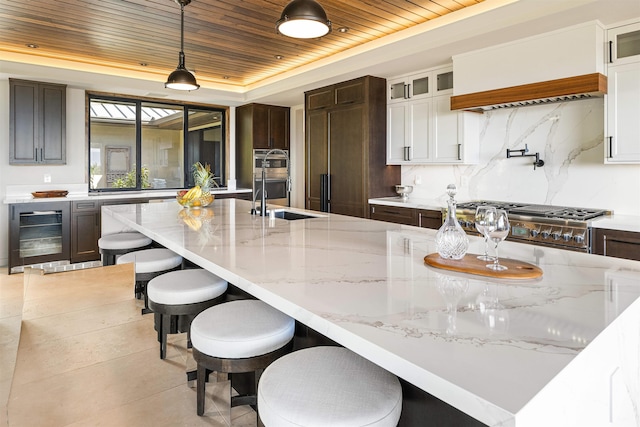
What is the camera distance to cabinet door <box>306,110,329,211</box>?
525 cm

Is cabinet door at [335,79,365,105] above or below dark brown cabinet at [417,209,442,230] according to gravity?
above

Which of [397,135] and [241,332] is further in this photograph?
[397,135]

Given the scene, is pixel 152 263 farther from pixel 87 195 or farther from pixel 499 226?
pixel 87 195

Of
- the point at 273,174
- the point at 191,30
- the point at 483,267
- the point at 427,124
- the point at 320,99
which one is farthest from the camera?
the point at 273,174

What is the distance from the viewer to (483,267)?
4.43 ft

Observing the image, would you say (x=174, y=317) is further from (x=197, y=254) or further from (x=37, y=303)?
(x=37, y=303)

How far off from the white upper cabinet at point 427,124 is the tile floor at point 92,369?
307cm

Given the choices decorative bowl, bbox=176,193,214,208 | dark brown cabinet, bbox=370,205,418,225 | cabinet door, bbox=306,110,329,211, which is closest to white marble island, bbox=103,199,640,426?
decorative bowl, bbox=176,193,214,208

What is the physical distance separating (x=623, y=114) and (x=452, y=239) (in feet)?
8.15

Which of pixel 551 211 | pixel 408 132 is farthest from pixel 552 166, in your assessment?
pixel 408 132

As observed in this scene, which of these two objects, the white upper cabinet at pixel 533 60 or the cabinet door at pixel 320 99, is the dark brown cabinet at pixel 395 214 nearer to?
the white upper cabinet at pixel 533 60

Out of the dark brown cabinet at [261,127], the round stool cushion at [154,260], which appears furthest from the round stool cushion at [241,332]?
the dark brown cabinet at [261,127]

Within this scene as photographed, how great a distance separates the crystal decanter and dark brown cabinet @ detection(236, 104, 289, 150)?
5.41 metres

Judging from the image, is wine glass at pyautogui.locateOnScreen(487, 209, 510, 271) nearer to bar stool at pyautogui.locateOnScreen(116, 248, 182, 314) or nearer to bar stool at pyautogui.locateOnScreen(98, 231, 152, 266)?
bar stool at pyautogui.locateOnScreen(116, 248, 182, 314)
